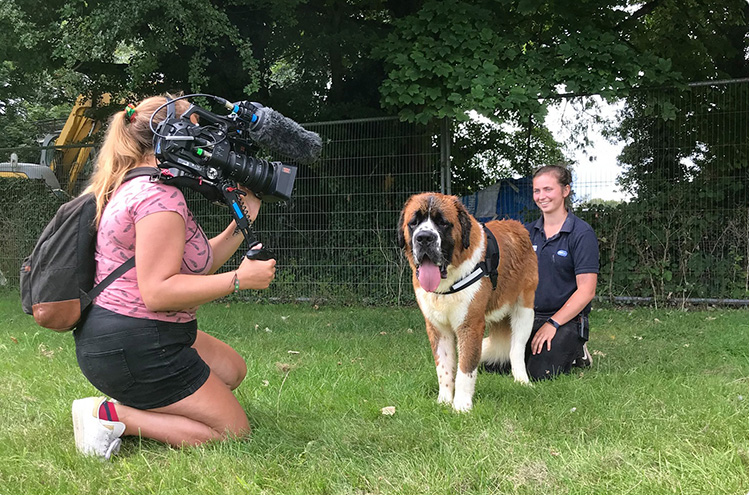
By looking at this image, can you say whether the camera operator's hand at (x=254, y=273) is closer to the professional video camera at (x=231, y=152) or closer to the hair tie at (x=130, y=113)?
the professional video camera at (x=231, y=152)

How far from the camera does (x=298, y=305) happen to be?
8.91 meters

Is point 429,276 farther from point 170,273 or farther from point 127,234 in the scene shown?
point 127,234

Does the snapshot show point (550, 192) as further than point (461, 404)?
Yes

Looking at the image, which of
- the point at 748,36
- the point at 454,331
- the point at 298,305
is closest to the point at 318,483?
the point at 454,331

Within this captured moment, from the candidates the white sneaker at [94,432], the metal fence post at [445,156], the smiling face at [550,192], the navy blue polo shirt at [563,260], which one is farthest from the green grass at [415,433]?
the metal fence post at [445,156]

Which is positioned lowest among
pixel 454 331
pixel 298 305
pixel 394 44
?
pixel 298 305

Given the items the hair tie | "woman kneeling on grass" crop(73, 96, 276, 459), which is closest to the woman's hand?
"woman kneeling on grass" crop(73, 96, 276, 459)

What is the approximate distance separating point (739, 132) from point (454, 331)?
19.9 feet

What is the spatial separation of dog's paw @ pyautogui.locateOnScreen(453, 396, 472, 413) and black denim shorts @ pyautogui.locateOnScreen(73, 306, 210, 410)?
4.92ft

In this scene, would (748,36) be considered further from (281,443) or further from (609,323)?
(281,443)

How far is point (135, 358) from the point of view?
2.79 m

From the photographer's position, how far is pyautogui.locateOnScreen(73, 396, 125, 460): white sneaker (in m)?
2.82

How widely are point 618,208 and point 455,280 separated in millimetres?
5344

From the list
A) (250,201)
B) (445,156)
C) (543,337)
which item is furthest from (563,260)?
(445,156)
